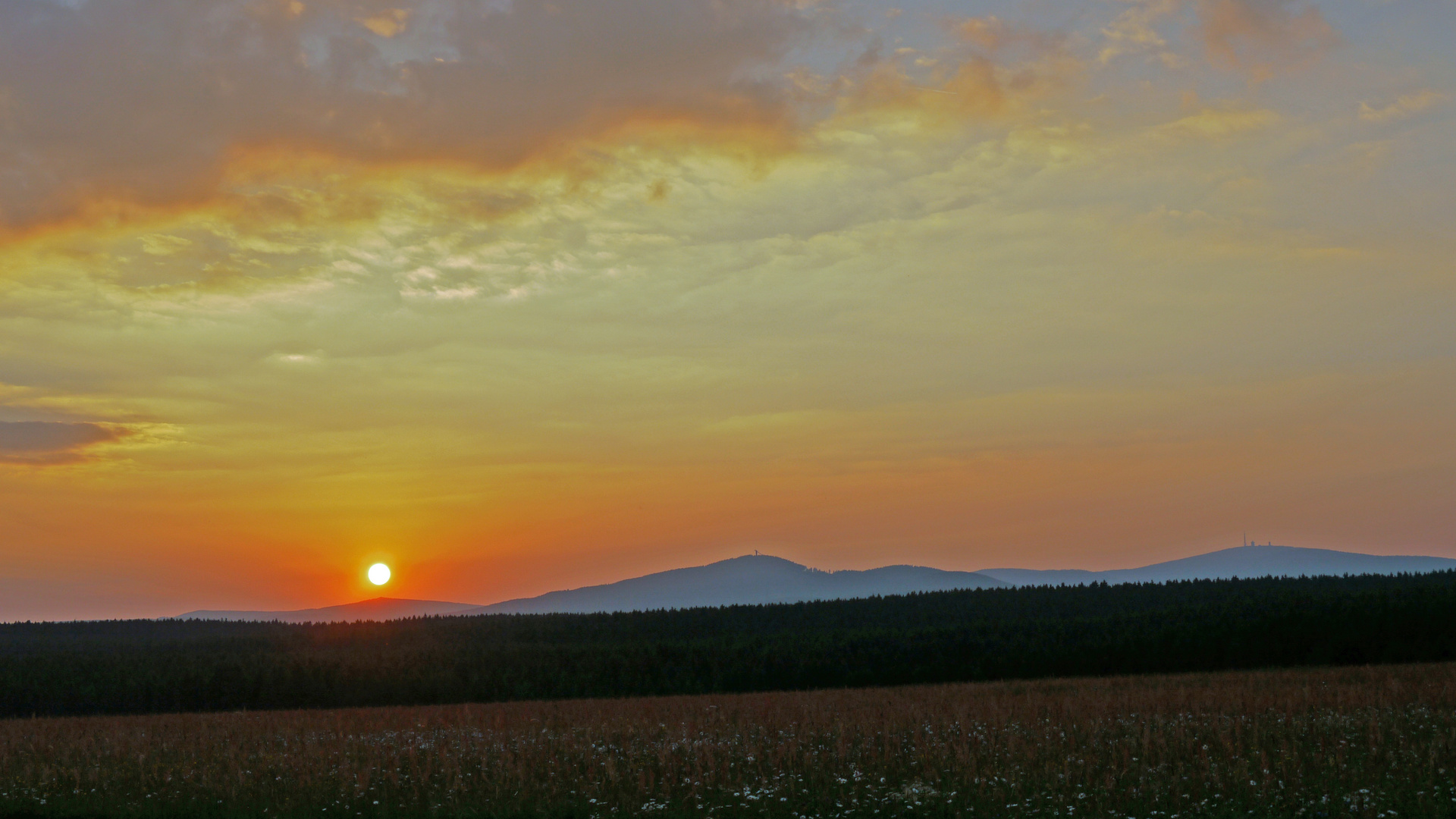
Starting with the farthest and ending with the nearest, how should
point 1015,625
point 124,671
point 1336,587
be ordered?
point 1336,587 < point 1015,625 < point 124,671

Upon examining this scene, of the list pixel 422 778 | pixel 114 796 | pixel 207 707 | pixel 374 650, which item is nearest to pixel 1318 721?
pixel 422 778

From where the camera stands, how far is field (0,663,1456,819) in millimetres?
14836

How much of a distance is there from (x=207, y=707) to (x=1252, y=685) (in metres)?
47.4

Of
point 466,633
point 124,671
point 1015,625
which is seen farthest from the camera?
point 466,633

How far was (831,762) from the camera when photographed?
60.5 feet

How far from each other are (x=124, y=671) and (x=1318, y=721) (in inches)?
2256

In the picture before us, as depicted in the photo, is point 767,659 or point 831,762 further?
point 767,659

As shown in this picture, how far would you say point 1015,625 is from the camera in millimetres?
61031

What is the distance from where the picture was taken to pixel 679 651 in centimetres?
5947

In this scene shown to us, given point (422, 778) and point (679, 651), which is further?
point (679, 651)

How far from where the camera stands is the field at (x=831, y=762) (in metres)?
14.8

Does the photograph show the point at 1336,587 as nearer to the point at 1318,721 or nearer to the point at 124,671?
the point at 1318,721

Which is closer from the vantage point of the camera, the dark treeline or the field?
the field

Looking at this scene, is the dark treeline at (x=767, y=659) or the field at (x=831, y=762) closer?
the field at (x=831, y=762)
